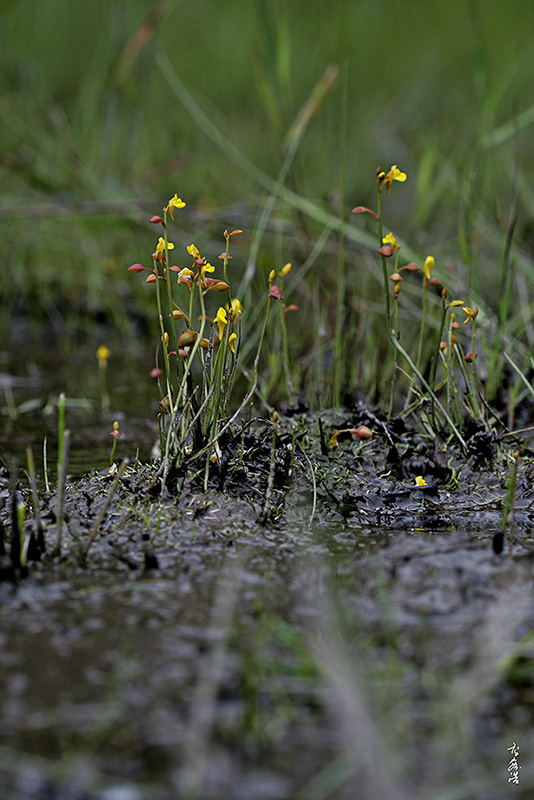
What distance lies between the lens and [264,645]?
41.9 inches

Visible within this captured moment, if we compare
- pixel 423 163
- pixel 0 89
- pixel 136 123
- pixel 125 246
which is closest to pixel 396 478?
pixel 423 163

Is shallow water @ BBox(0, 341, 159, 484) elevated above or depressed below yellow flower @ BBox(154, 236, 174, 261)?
below

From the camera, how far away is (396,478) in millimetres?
1722

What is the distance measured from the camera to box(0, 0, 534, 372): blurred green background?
2.65 m

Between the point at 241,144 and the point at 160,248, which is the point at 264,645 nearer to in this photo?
the point at 160,248

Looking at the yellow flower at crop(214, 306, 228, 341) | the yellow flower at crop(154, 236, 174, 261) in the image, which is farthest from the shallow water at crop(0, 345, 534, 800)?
the yellow flower at crop(154, 236, 174, 261)

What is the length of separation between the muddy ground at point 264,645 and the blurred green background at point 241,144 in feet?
2.88

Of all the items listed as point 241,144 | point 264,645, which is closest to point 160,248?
point 264,645

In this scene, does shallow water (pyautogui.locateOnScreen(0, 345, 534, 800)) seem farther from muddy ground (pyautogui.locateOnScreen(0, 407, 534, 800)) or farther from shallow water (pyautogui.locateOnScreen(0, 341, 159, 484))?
shallow water (pyautogui.locateOnScreen(0, 341, 159, 484))

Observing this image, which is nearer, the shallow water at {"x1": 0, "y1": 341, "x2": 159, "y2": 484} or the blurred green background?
the shallow water at {"x1": 0, "y1": 341, "x2": 159, "y2": 484}

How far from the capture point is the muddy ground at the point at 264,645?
868mm

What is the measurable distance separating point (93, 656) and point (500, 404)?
4.67 ft

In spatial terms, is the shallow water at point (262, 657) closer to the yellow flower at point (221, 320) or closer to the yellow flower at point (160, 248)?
the yellow flower at point (221, 320)

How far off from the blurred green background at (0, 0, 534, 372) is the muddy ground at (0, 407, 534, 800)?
0.88 m
